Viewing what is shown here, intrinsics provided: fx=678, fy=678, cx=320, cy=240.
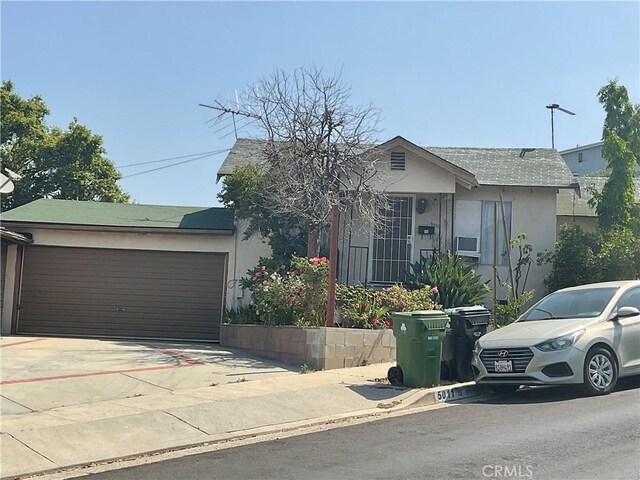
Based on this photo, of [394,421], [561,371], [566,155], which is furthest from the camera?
[566,155]

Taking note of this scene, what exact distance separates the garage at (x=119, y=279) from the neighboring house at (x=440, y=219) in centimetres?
149

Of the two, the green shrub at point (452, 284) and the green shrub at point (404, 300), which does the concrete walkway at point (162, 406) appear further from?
the green shrub at point (452, 284)

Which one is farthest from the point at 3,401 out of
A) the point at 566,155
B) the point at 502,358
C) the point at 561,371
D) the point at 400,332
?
the point at 566,155

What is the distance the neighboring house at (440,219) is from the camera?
16938 mm

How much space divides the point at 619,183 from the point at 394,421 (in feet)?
41.0

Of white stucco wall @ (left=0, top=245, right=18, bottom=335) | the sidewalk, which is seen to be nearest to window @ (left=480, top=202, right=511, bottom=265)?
the sidewalk

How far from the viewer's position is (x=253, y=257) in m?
17.8

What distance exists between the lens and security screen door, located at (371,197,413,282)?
56.6 feet

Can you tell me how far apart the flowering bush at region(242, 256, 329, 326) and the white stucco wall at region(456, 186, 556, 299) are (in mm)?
6122

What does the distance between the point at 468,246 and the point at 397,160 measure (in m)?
2.90

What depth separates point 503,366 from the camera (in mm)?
8906

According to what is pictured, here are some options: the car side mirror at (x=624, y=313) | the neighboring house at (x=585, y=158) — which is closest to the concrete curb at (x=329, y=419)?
the car side mirror at (x=624, y=313)

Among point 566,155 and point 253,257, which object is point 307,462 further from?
point 566,155

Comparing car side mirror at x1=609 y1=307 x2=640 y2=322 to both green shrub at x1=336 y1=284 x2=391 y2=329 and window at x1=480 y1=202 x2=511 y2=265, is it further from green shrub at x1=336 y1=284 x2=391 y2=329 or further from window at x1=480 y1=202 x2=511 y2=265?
window at x1=480 y1=202 x2=511 y2=265
